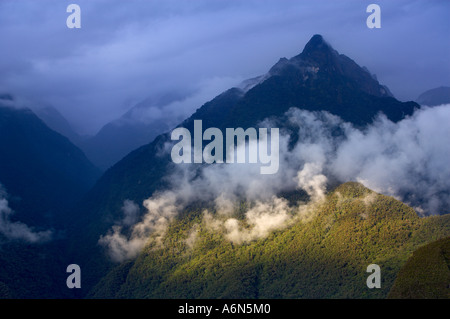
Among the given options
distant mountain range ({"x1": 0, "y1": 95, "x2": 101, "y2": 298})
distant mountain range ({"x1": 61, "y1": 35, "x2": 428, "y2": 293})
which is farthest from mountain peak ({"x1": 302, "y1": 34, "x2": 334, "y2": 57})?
distant mountain range ({"x1": 0, "y1": 95, "x2": 101, "y2": 298})

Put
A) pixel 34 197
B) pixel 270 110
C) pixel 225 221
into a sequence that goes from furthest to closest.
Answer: pixel 34 197
pixel 270 110
pixel 225 221

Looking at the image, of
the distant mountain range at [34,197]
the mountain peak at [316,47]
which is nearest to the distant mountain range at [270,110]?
the mountain peak at [316,47]

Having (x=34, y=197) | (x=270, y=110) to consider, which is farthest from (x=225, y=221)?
(x=34, y=197)

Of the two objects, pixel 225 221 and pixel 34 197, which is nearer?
pixel 225 221

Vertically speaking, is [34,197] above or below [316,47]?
below

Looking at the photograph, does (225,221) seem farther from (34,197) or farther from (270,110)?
(34,197)

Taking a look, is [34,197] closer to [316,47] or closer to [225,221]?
[225,221]

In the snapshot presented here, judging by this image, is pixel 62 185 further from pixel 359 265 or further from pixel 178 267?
pixel 359 265

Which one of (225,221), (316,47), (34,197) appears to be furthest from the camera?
(316,47)

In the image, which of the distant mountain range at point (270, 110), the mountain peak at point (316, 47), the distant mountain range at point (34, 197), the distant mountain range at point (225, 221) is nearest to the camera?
the distant mountain range at point (225, 221)

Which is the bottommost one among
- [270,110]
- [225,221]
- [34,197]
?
[225,221]

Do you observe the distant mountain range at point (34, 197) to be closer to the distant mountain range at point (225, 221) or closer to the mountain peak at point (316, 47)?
the distant mountain range at point (225, 221)

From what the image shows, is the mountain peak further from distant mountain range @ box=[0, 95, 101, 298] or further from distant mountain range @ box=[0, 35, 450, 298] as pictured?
distant mountain range @ box=[0, 95, 101, 298]
